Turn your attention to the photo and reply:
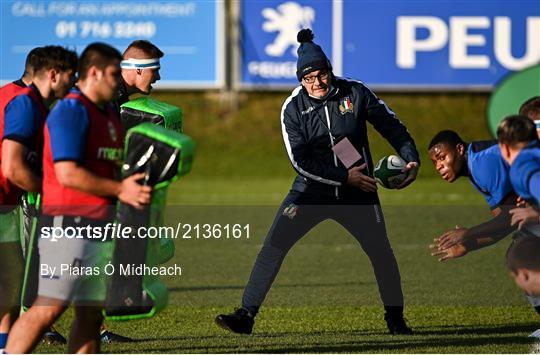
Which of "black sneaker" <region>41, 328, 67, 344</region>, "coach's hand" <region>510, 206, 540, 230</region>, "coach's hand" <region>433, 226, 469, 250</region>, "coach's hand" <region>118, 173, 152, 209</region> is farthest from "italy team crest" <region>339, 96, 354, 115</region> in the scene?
"coach's hand" <region>118, 173, 152, 209</region>

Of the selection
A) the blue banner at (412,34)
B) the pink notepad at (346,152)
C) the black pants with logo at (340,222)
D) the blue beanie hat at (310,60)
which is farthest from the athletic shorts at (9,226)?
the blue banner at (412,34)

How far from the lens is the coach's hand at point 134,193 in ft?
19.6

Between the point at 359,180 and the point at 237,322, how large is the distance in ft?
4.63

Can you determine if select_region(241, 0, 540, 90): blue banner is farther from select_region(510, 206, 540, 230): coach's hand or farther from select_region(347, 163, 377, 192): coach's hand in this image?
select_region(510, 206, 540, 230): coach's hand

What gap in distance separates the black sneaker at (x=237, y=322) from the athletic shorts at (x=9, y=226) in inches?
71.1

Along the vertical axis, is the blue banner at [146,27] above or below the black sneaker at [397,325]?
above

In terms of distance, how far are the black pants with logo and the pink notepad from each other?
310mm

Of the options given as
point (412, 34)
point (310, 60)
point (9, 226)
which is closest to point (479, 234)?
point (310, 60)

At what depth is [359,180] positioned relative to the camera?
8.46 m

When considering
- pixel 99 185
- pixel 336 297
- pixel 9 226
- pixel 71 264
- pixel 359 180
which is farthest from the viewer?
pixel 336 297

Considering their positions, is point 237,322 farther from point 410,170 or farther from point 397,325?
point 410,170

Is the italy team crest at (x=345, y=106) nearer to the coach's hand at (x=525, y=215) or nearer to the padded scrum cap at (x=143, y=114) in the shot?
the padded scrum cap at (x=143, y=114)

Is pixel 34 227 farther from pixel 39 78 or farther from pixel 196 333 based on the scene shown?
pixel 196 333

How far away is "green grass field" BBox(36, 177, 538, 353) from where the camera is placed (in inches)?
326
